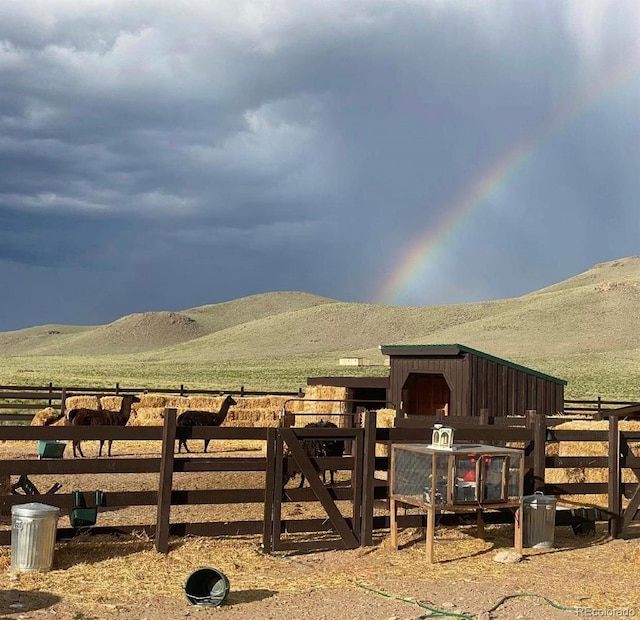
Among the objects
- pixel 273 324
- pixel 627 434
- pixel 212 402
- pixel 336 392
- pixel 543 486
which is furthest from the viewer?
pixel 273 324

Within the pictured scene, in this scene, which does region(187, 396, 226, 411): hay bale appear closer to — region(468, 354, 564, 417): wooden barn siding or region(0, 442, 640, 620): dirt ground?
region(468, 354, 564, 417): wooden barn siding

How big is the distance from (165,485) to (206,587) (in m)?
1.94

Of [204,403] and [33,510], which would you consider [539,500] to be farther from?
[204,403]

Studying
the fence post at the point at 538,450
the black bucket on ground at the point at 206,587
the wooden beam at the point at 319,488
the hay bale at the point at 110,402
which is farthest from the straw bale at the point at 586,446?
the hay bale at the point at 110,402

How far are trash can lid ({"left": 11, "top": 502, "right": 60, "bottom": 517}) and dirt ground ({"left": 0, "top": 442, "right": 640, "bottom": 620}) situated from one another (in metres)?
0.57

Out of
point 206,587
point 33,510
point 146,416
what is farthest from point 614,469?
point 146,416

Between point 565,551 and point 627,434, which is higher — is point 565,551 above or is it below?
below

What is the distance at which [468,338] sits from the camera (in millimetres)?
106625

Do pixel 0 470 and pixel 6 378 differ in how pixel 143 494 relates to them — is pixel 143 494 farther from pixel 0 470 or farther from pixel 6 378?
pixel 6 378

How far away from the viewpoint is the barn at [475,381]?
74.5 feet

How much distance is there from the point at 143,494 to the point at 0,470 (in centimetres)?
158

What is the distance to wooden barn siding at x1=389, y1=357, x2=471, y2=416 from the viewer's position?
74.5ft

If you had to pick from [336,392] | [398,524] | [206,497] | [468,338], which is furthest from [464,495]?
[468,338]

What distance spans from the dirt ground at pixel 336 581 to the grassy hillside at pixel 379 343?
45.2 m
